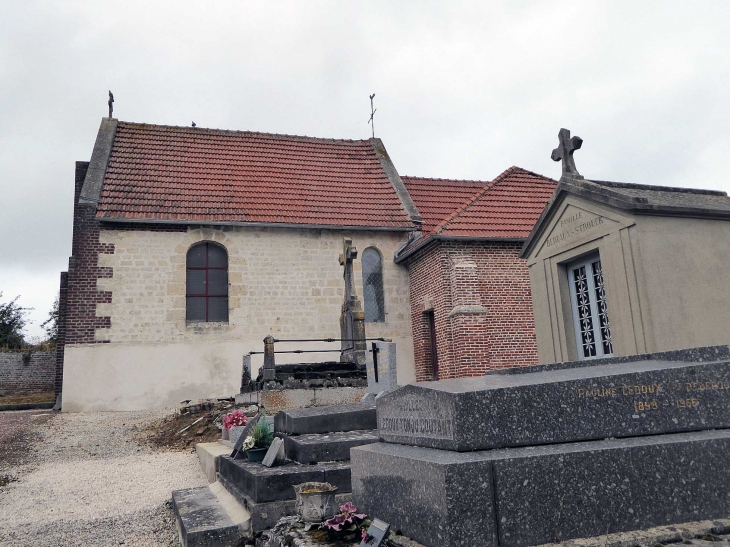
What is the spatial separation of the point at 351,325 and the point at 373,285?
12.5 ft

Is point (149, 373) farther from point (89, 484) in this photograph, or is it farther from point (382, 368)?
point (382, 368)

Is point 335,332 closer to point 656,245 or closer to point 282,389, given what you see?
point 282,389

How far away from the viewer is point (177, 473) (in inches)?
294

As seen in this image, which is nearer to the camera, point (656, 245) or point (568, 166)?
point (656, 245)

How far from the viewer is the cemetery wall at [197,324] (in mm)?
12844

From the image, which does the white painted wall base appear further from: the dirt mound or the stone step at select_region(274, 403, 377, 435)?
the stone step at select_region(274, 403, 377, 435)

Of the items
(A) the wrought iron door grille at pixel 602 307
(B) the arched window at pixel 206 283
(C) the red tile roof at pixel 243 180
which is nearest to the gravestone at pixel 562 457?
(A) the wrought iron door grille at pixel 602 307

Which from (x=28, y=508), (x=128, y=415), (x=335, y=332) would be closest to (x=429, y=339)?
(x=335, y=332)

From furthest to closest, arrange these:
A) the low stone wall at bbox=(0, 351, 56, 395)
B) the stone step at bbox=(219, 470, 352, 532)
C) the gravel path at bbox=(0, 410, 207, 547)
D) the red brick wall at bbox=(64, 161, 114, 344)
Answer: the low stone wall at bbox=(0, 351, 56, 395), the red brick wall at bbox=(64, 161, 114, 344), the gravel path at bbox=(0, 410, 207, 547), the stone step at bbox=(219, 470, 352, 532)

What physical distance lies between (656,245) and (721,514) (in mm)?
Answer: 3920

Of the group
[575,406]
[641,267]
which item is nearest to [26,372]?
[641,267]

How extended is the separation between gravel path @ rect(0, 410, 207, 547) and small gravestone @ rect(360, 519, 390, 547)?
2640 mm

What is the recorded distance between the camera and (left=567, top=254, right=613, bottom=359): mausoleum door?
698 centimetres

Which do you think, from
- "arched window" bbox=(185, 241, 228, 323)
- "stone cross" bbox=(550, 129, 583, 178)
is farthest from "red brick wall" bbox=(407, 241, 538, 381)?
"stone cross" bbox=(550, 129, 583, 178)
